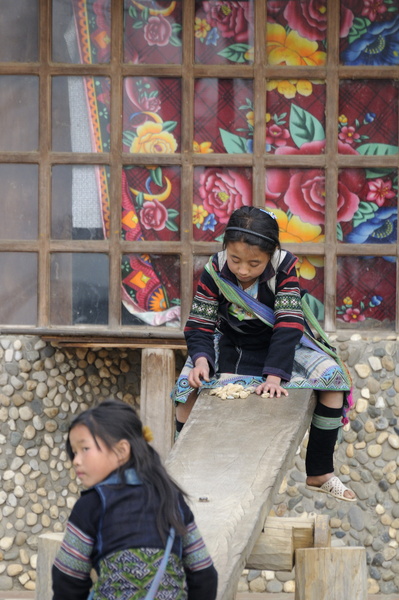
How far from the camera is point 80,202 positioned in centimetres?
642

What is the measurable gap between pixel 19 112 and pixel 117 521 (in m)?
4.10

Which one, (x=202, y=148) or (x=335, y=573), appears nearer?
(x=335, y=573)

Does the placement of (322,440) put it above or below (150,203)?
below

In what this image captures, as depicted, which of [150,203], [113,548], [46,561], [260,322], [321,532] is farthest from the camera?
[150,203]

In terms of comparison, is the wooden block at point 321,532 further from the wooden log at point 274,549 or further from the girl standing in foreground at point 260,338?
the girl standing in foreground at point 260,338

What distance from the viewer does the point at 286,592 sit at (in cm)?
632

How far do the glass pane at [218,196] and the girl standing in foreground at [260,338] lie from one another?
1.59 meters

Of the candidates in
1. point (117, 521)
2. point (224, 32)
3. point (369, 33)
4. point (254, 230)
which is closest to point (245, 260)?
point (254, 230)

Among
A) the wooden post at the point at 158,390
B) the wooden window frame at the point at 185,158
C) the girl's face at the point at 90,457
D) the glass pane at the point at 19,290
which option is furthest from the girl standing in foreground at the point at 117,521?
the glass pane at the point at 19,290

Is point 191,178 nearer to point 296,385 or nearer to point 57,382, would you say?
point 57,382

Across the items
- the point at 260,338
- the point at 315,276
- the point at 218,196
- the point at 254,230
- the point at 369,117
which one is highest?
the point at 369,117

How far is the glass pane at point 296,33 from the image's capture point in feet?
20.6

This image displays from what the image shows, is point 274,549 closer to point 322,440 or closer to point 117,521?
point 322,440

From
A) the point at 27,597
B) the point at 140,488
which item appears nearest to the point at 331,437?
the point at 140,488
